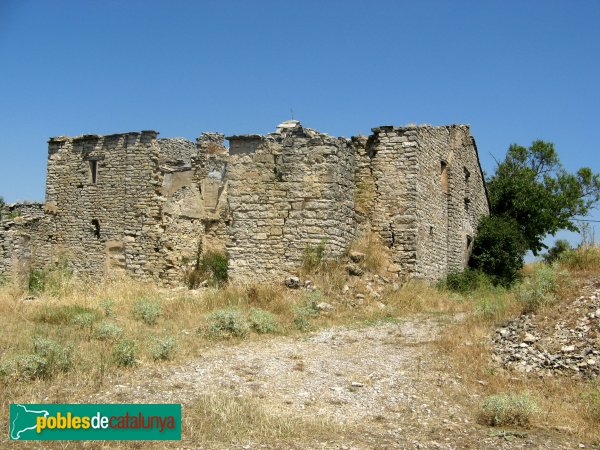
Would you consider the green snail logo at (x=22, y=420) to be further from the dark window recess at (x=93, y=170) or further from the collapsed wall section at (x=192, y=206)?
the dark window recess at (x=93, y=170)

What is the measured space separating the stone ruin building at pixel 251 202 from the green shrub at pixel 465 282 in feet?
1.15

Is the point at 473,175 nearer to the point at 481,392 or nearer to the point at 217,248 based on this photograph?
the point at 217,248

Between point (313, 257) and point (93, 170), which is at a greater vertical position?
point (93, 170)

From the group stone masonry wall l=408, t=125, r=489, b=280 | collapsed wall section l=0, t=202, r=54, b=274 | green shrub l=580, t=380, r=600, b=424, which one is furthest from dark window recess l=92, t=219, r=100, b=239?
green shrub l=580, t=380, r=600, b=424

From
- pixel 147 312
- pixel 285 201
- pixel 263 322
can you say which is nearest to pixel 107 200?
pixel 285 201

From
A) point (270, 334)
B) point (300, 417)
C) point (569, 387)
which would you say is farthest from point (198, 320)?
point (569, 387)

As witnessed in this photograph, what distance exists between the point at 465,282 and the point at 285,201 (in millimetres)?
6272

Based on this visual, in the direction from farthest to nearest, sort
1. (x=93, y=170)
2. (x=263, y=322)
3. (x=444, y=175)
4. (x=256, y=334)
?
(x=93, y=170) < (x=444, y=175) < (x=263, y=322) < (x=256, y=334)

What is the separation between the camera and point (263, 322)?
35.0ft

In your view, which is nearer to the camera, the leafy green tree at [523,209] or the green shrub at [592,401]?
the green shrub at [592,401]

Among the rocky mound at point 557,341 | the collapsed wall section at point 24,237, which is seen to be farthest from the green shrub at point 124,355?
the collapsed wall section at point 24,237

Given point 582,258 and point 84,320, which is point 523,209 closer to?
point 582,258

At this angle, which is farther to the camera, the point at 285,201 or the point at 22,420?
the point at 285,201

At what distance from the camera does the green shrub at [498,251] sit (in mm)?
18984
